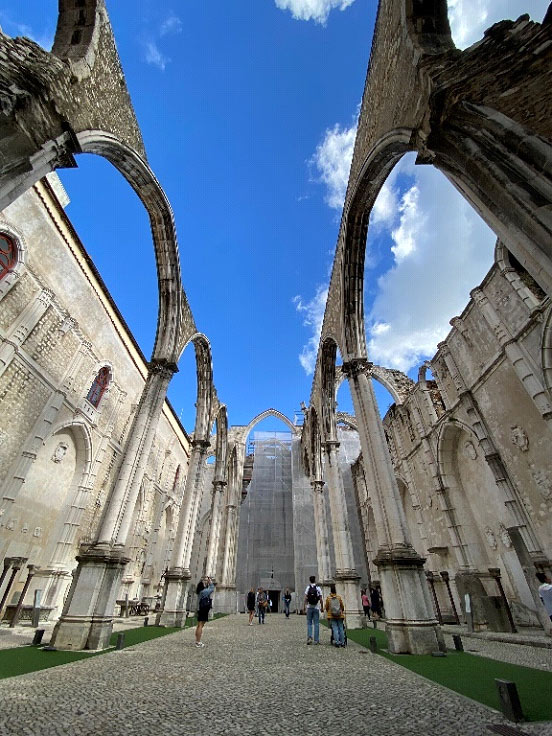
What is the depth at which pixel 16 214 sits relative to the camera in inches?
370

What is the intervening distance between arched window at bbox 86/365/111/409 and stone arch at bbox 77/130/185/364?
210 inches

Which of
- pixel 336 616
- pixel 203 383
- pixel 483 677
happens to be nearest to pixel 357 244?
pixel 203 383

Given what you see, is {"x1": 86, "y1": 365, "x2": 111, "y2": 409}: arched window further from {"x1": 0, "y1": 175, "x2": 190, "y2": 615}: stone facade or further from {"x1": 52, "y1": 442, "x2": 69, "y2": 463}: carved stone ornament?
{"x1": 52, "y1": 442, "x2": 69, "y2": 463}: carved stone ornament

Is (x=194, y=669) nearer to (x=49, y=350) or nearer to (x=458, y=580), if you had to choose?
(x=458, y=580)

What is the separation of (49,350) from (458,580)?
14802 mm

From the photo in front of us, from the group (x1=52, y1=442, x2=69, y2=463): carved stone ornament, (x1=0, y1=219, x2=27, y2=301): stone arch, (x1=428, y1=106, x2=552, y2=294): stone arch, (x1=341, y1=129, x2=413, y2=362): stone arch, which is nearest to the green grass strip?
(x1=428, y1=106, x2=552, y2=294): stone arch

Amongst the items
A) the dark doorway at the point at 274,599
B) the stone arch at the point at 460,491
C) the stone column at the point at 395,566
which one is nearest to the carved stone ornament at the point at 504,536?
the stone arch at the point at 460,491

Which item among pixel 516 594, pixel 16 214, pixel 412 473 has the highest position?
pixel 16 214

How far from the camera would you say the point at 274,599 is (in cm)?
1984

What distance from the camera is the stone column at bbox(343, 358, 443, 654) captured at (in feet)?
17.4

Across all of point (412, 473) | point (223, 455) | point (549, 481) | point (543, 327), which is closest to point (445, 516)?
point (412, 473)

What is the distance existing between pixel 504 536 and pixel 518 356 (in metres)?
5.99

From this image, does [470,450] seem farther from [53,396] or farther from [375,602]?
[53,396]

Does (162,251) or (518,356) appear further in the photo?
(162,251)
